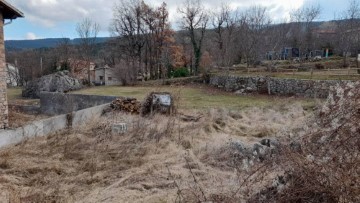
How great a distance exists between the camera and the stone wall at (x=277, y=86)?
1948 cm

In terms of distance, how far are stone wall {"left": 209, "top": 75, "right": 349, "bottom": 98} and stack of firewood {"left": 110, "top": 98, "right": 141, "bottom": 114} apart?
936cm

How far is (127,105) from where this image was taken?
45.4 ft

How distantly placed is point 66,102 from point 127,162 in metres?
9.93

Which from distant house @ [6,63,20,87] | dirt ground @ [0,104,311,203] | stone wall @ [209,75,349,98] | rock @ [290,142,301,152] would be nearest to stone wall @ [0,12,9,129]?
dirt ground @ [0,104,311,203]

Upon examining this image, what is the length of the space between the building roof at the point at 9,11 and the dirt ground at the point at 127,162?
5054 millimetres

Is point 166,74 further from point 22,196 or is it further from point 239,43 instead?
point 22,196

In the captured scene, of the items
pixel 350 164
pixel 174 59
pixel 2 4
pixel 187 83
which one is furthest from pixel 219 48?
pixel 350 164

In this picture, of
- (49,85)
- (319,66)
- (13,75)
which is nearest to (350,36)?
(319,66)

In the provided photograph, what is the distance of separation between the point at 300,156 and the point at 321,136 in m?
0.49

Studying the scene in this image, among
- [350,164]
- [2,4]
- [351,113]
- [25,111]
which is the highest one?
[2,4]

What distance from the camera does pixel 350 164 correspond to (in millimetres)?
3588

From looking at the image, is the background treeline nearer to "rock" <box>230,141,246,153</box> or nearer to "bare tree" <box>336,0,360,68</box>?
"bare tree" <box>336,0,360,68</box>

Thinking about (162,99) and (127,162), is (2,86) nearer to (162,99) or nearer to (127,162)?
(162,99)

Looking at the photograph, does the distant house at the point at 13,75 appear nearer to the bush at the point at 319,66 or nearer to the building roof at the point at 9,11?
the bush at the point at 319,66
